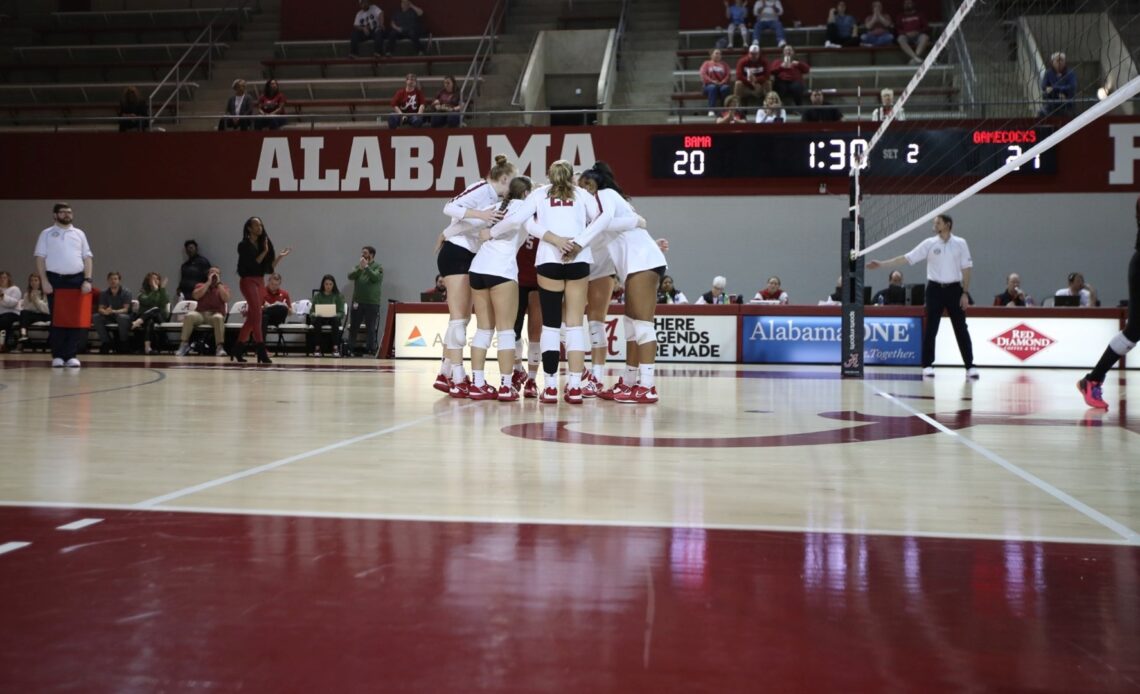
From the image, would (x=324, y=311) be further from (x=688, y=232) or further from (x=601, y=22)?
(x=601, y=22)

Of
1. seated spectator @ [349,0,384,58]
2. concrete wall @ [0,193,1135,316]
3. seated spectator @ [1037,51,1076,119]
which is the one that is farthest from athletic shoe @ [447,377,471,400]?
seated spectator @ [349,0,384,58]

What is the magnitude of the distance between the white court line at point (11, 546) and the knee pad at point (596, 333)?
576 centimetres

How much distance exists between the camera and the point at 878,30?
19531mm

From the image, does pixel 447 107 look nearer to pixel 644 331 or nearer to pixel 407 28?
pixel 407 28

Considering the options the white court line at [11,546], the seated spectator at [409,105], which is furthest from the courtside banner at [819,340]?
the white court line at [11,546]

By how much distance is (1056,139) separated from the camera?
6.11 metres

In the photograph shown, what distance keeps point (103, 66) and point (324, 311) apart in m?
9.34

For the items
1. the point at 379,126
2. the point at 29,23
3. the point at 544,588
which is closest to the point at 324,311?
the point at 379,126

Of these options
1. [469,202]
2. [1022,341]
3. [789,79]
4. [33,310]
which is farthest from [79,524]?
[789,79]

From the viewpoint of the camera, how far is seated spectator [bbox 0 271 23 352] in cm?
1670

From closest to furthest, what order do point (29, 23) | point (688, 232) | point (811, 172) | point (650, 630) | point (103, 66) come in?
1. point (650, 630)
2. point (811, 172)
3. point (688, 232)
4. point (103, 66)
5. point (29, 23)

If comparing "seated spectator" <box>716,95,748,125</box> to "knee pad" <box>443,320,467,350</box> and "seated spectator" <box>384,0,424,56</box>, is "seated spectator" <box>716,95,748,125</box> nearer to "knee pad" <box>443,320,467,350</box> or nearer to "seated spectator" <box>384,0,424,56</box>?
"seated spectator" <box>384,0,424,56</box>

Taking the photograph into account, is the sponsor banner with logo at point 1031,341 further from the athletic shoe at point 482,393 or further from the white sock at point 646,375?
the athletic shoe at point 482,393

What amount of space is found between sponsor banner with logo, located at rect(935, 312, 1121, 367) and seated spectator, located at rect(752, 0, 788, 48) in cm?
759
